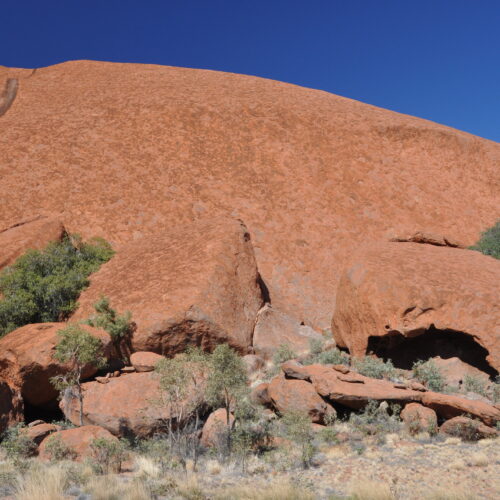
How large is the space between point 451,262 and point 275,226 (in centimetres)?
837

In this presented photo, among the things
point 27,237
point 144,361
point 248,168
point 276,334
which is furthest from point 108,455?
point 248,168

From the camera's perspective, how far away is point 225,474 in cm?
909

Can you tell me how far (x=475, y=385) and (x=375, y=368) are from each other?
2.40m

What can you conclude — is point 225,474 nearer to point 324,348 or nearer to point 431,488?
point 431,488

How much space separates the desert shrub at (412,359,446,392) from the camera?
12555mm

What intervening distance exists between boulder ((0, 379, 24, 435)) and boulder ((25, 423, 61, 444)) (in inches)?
23.9

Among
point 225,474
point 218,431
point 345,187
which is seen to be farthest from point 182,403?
point 345,187

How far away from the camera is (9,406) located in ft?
37.7

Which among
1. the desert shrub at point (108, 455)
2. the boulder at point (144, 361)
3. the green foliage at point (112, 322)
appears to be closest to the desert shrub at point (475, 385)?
the boulder at point (144, 361)

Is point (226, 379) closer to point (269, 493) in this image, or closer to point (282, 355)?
point (269, 493)

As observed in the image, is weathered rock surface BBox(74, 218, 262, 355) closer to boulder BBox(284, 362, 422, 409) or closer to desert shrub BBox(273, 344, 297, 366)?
desert shrub BBox(273, 344, 297, 366)

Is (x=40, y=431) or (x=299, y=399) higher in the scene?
(x=299, y=399)

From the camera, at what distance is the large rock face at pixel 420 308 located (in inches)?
526

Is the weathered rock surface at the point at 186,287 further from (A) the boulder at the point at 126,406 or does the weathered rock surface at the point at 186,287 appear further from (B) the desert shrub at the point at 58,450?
(B) the desert shrub at the point at 58,450
